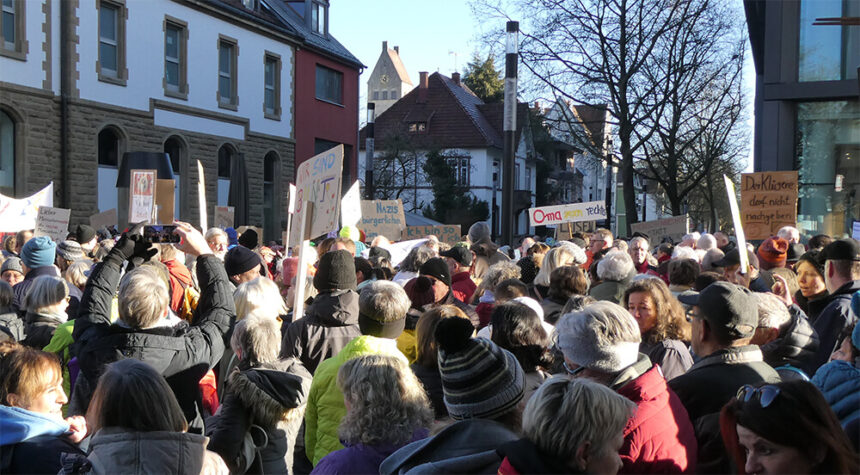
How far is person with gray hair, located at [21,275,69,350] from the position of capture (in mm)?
5008

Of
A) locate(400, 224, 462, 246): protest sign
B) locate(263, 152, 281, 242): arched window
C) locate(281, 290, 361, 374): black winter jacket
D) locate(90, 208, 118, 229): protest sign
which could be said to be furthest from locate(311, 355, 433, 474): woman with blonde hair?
locate(263, 152, 281, 242): arched window

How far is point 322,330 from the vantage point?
4949 mm

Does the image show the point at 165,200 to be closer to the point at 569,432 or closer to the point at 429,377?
the point at 429,377

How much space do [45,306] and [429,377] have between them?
270 centimetres

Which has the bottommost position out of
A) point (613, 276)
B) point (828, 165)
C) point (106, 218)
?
point (613, 276)

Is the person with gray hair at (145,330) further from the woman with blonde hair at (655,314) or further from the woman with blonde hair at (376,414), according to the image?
the woman with blonde hair at (655,314)

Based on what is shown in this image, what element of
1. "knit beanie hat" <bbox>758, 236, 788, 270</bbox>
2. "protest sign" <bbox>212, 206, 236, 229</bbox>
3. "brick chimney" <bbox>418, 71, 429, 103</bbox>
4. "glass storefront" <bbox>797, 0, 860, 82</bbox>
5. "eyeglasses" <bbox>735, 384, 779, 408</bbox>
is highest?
"brick chimney" <bbox>418, 71, 429, 103</bbox>

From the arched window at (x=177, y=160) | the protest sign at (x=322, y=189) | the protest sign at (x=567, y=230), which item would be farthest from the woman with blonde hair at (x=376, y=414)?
the arched window at (x=177, y=160)

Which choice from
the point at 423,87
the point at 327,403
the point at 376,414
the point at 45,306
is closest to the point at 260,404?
the point at 327,403

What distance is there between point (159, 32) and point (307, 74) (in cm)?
816

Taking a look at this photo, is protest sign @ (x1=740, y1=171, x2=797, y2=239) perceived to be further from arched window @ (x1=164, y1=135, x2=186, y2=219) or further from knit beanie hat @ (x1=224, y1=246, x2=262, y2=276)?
arched window @ (x1=164, y1=135, x2=186, y2=219)

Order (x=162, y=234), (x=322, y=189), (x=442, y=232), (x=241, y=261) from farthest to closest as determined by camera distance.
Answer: (x=442, y=232)
(x=322, y=189)
(x=241, y=261)
(x=162, y=234)

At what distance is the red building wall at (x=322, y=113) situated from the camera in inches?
1201

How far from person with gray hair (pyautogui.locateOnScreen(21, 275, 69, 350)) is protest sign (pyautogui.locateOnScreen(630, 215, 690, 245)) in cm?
1094
